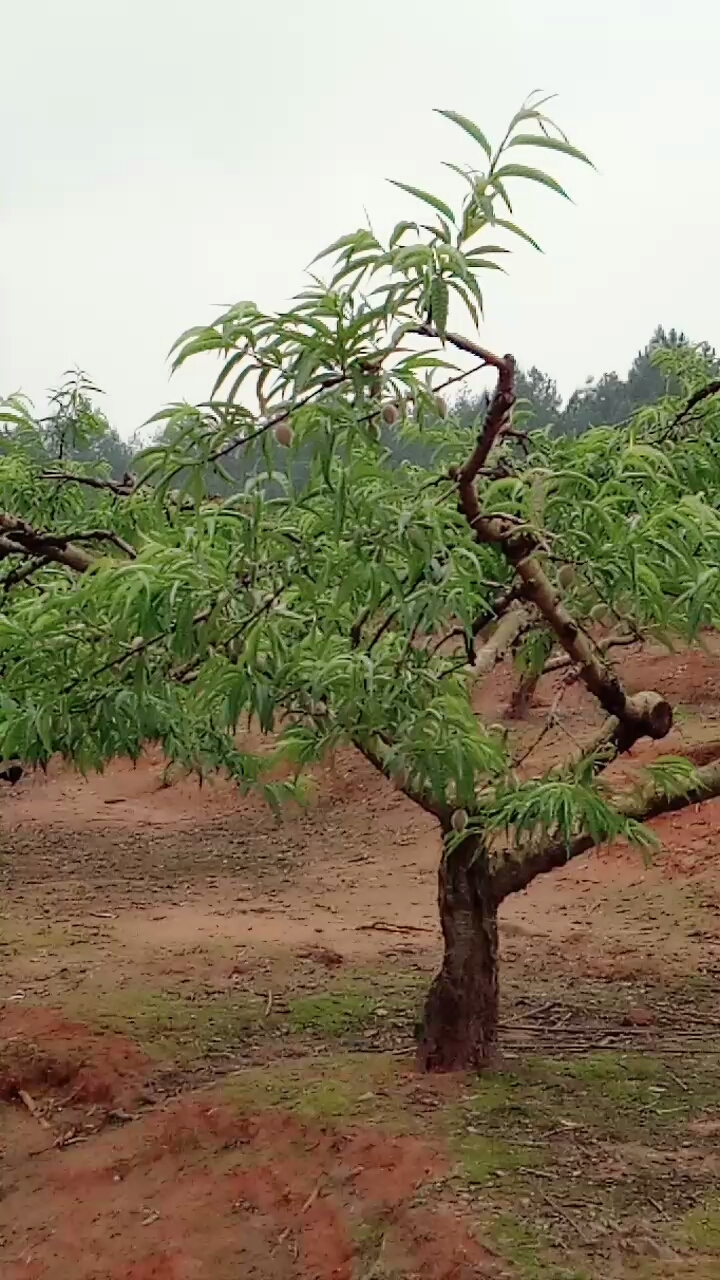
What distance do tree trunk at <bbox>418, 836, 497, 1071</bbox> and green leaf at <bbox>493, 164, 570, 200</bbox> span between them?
2306 millimetres

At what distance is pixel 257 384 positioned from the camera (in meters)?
1.58

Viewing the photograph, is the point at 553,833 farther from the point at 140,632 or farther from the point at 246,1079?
the point at 140,632

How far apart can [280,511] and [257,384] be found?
0.55 m

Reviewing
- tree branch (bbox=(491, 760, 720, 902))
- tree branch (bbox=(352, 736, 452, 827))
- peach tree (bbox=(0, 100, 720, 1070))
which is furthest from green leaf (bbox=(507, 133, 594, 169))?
tree branch (bbox=(491, 760, 720, 902))

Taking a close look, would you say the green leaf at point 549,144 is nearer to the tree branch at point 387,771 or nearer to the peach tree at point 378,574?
the peach tree at point 378,574

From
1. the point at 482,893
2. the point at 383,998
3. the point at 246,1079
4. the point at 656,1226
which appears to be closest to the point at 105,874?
the point at 383,998

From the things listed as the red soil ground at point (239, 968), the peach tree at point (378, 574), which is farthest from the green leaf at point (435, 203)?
the red soil ground at point (239, 968)

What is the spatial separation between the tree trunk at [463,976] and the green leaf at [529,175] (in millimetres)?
2306

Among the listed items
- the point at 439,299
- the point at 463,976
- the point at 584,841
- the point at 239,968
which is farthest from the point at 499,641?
the point at 239,968

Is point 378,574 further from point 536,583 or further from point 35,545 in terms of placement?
point 35,545

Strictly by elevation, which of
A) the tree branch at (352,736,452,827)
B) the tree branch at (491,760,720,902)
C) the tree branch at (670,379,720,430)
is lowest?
the tree branch at (491,760,720,902)

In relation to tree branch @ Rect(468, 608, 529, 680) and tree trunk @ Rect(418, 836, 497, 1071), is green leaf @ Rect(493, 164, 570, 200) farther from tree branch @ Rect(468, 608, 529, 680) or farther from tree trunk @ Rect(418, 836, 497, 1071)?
tree trunk @ Rect(418, 836, 497, 1071)

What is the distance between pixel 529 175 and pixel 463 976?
8.46ft

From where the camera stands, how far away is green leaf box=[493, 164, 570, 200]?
4.68 feet
